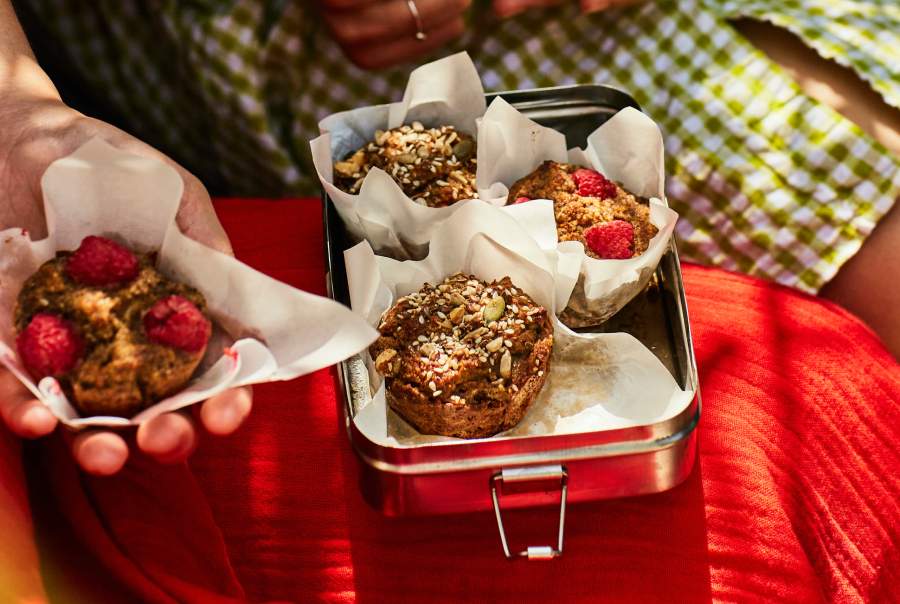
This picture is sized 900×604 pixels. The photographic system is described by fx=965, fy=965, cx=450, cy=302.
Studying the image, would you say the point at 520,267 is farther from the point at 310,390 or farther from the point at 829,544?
the point at 829,544

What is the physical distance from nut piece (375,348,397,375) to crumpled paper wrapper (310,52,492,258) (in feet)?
0.73

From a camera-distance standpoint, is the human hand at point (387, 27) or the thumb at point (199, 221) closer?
the thumb at point (199, 221)

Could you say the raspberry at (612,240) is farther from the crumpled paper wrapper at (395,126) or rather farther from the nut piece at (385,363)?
the nut piece at (385,363)

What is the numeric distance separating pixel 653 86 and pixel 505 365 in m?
0.85

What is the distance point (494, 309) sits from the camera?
1.20 m

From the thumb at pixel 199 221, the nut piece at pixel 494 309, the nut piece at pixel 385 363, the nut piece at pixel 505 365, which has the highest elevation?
the thumb at pixel 199 221

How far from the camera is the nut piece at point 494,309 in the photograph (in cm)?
120

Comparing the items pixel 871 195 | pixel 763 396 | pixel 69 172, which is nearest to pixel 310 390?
pixel 69 172

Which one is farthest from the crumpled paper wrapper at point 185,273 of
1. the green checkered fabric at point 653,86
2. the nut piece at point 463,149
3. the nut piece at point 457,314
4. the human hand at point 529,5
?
the human hand at point 529,5

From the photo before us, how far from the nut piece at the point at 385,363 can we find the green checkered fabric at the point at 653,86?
712 millimetres

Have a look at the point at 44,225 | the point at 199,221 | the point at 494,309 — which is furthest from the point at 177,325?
the point at 494,309

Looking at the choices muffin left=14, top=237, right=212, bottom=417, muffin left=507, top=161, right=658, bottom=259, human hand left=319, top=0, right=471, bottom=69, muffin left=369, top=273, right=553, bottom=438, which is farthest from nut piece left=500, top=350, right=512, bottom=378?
human hand left=319, top=0, right=471, bottom=69

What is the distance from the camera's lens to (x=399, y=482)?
1097 millimetres

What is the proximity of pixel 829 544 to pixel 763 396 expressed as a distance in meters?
0.22
